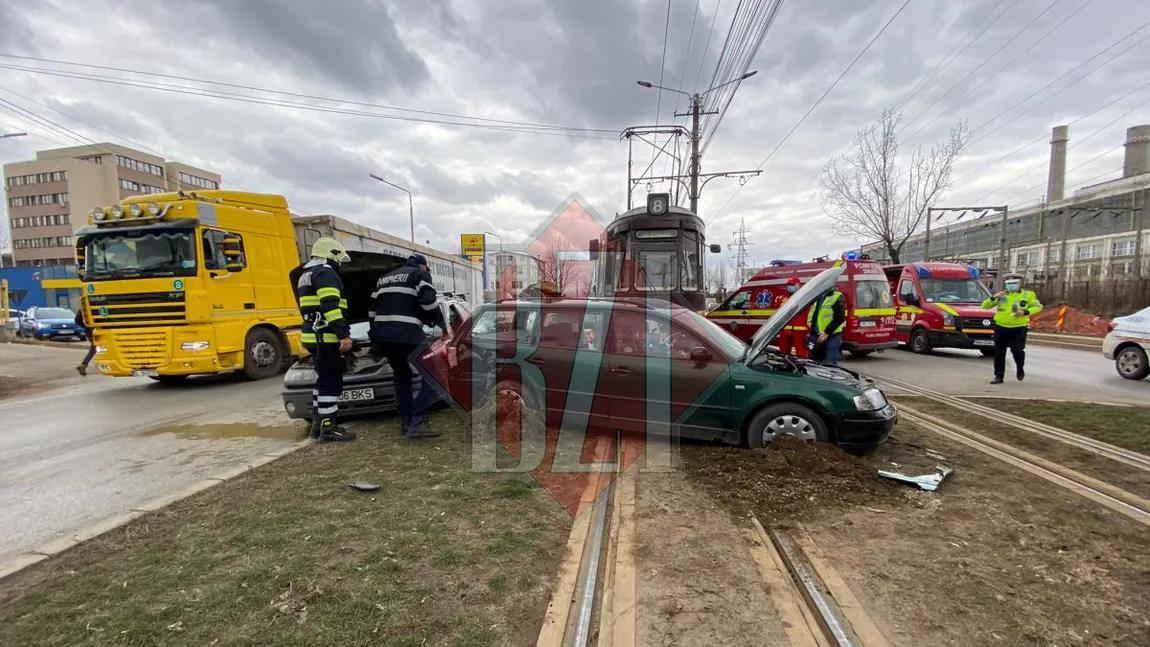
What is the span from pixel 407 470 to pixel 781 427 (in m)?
3.28

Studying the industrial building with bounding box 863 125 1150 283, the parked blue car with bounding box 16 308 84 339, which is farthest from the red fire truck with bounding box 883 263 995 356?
the parked blue car with bounding box 16 308 84 339

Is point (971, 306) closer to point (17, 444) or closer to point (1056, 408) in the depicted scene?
point (1056, 408)

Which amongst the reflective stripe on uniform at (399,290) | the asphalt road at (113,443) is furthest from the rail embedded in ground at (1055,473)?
the asphalt road at (113,443)

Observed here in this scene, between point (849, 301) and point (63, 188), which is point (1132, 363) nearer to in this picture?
point (849, 301)

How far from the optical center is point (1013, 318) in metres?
8.01

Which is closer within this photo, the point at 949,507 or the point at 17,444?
the point at 949,507

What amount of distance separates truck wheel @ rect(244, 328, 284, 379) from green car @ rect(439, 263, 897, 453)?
19.0ft

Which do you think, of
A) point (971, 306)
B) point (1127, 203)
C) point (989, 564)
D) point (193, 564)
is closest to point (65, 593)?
point (193, 564)

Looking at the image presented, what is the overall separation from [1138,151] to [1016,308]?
68.3 meters

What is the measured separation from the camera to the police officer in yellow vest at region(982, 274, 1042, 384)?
7.95 m

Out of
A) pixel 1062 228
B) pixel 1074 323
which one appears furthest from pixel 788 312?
pixel 1062 228

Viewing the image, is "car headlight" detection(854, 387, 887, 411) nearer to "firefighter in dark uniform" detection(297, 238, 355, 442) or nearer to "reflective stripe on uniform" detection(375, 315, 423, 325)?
"reflective stripe on uniform" detection(375, 315, 423, 325)

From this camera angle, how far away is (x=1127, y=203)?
43281 mm

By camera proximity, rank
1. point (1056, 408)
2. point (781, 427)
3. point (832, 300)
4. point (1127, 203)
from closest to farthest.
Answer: point (781, 427) → point (1056, 408) → point (832, 300) → point (1127, 203)
